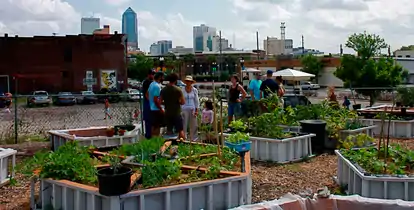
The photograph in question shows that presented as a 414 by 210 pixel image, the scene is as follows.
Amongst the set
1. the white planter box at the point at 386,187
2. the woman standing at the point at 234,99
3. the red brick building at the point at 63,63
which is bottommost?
the white planter box at the point at 386,187

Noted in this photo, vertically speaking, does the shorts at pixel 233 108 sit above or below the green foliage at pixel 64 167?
above

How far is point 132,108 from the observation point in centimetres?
1415

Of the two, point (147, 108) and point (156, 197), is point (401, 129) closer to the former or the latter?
point (147, 108)

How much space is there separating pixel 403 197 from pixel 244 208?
2888 mm

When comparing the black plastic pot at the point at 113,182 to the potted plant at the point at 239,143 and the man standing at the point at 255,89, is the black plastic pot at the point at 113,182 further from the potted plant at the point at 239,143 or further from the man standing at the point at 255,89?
the man standing at the point at 255,89

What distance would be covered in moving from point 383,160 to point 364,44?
29.7 m

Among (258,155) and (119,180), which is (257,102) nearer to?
(258,155)

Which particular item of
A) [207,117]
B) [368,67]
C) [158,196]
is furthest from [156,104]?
[368,67]

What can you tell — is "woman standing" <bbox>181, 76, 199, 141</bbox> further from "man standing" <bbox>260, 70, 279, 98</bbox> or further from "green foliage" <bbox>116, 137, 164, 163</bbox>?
"green foliage" <bbox>116, 137, 164, 163</bbox>

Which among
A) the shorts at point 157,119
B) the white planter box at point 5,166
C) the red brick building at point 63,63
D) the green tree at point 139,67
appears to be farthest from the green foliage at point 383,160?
the green tree at point 139,67

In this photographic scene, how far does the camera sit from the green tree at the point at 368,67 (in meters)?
32.7

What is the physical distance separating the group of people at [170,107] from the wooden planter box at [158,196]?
306 cm

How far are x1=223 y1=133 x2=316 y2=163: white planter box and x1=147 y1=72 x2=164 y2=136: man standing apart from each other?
1.95 m

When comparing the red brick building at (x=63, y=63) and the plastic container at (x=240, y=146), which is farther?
the red brick building at (x=63, y=63)
